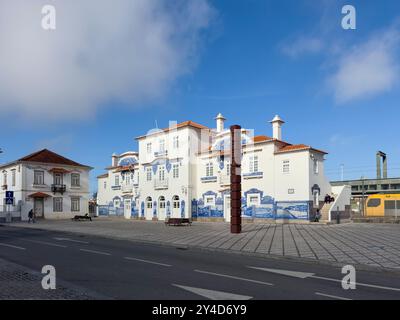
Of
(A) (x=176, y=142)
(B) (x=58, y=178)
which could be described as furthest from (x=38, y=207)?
(A) (x=176, y=142)

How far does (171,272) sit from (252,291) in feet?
10.1

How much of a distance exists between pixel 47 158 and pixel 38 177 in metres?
3.18

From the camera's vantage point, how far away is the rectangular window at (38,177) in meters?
51.5

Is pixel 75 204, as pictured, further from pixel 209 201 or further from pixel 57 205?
pixel 209 201

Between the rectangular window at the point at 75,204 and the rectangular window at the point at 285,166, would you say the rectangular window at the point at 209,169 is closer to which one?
the rectangular window at the point at 285,166

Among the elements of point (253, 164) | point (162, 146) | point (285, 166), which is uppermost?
point (162, 146)

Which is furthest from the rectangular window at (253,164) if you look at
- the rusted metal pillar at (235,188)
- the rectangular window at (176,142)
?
the rusted metal pillar at (235,188)

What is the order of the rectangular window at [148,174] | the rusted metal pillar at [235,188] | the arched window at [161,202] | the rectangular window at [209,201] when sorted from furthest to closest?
the rectangular window at [148,174] < the arched window at [161,202] < the rectangular window at [209,201] < the rusted metal pillar at [235,188]

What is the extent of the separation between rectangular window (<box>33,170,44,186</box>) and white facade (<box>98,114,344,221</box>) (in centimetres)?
1069

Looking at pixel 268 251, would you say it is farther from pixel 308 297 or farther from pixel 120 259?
pixel 308 297

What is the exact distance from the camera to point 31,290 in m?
8.18

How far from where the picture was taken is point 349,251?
15508 millimetres

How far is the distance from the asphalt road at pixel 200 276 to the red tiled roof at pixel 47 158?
131 feet
